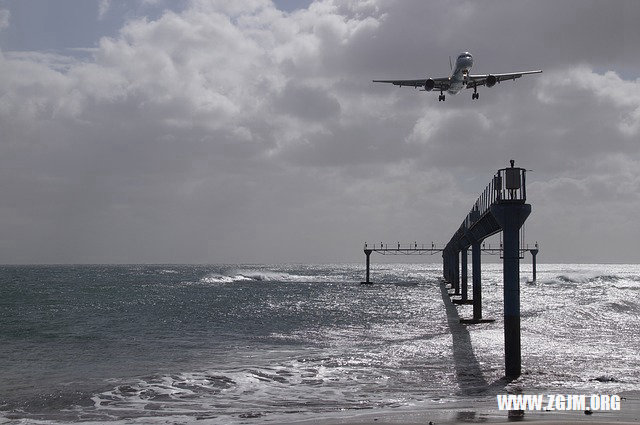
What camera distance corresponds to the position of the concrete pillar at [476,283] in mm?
43678

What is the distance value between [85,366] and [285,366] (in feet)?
26.5

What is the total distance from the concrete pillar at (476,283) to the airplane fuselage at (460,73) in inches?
767

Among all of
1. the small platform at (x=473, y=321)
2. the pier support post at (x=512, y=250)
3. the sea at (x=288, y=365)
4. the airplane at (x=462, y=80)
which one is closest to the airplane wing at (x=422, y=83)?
the airplane at (x=462, y=80)

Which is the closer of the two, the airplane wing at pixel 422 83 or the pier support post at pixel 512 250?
the pier support post at pixel 512 250

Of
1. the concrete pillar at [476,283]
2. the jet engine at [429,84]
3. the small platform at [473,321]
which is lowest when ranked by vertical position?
the small platform at [473,321]

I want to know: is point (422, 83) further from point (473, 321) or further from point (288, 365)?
point (288, 365)

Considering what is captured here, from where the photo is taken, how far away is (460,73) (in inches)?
2381

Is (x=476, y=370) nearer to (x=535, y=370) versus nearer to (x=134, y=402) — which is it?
(x=535, y=370)

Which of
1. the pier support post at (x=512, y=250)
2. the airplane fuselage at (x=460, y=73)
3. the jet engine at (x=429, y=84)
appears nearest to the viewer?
the pier support post at (x=512, y=250)

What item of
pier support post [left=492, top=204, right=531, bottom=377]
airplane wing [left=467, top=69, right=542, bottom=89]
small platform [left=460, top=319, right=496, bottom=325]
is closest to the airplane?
airplane wing [left=467, top=69, right=542, bottom=89]

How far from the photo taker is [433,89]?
208 feet

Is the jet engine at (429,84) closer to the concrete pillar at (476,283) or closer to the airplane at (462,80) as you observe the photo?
the airplane at (462,80)

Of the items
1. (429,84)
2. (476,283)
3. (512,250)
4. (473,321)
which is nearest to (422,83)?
(429,84)

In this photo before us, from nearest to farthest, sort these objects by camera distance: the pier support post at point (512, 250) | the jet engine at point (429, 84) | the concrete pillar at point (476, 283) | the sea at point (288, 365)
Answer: the sea at point (288, 365), the pier support post at point (512, 250), the concrete pillar at point (476, 283), the jet engine at point (429, 84)
